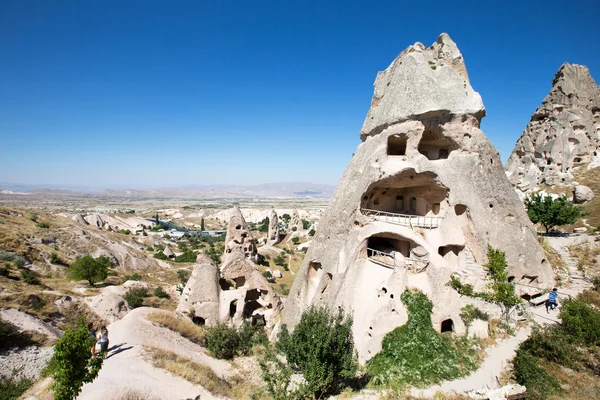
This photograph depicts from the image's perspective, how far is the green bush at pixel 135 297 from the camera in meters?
18.5

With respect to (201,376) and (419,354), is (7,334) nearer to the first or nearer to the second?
(201,376)

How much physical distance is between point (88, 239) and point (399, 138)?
36.9 metres

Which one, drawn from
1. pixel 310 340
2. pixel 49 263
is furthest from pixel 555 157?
pixel 49 263

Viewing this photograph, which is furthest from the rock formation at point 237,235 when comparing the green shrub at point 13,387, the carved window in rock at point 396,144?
the green shrub at point 13,387

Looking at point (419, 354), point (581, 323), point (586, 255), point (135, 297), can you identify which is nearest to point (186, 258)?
point (135, 297)

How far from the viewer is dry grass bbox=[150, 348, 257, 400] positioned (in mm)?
10164

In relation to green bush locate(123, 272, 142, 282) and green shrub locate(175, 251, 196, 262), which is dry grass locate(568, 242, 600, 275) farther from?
green shrub locate(175, 251, 196, 262)

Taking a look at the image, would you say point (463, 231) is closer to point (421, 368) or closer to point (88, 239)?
point (421, 368)

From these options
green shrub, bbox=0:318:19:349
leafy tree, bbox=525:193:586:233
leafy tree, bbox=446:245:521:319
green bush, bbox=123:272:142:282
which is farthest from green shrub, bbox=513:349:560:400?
green bush, bbox=123:272:142:282

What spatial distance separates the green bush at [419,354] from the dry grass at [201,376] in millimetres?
4827

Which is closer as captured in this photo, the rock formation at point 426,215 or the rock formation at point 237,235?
the rock formation at point 426,215

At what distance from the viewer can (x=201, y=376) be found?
34.5ft

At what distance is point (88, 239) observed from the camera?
115 ft

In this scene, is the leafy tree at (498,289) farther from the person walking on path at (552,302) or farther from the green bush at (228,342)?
the green bush at (228,342)
